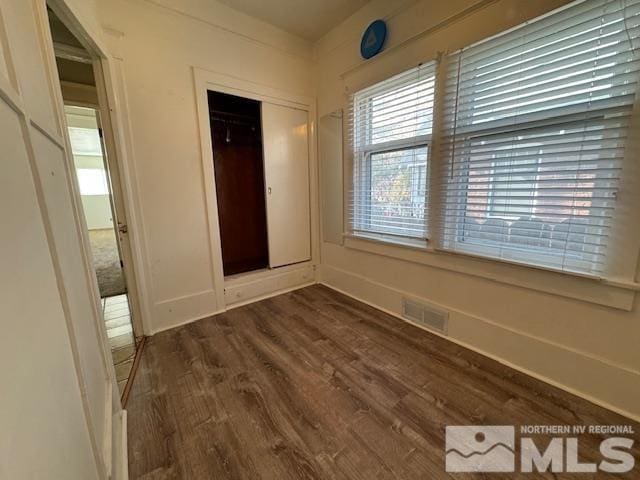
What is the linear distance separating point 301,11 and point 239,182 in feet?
5.81

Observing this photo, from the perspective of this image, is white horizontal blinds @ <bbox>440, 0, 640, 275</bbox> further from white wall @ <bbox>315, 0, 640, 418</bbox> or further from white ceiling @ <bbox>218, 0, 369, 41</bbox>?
white ceiling @ <bbox>218, 0, 369, 41</bbox>

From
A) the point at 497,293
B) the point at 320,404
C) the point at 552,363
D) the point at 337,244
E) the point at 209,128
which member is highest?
the point at 209,128

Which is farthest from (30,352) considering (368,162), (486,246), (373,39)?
(373,39)

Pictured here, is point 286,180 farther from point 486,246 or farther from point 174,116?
point 486,246

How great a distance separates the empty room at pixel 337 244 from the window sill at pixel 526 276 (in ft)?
0.05

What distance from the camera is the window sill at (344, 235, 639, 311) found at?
4.47 ft

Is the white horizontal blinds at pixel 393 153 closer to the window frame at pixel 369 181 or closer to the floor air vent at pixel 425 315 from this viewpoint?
the window frame at pixel 369 181

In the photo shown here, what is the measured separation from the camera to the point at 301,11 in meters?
2.41

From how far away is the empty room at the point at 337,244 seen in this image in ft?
2.81

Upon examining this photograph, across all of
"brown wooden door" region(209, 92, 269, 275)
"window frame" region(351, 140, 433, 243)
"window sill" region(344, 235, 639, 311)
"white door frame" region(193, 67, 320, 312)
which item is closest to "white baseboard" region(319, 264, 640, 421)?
"window sill" region(344, 235, 639, 311)

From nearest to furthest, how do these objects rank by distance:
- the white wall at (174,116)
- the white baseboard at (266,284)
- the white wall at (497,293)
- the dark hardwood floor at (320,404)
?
the dark hardwood floor at (320,404) < the white wall at (497,293) < the white wall at (174,116) < the white baseboard at (266,284)

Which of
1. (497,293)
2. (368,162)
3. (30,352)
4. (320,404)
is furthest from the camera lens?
(368,162)

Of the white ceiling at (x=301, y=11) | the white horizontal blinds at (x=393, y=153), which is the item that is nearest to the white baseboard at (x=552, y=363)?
the white horizontal blinds at (x=393, y=153)

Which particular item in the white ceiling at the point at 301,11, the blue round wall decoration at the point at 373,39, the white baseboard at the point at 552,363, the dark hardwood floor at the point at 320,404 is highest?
the white ceiling at the point at 301,11
